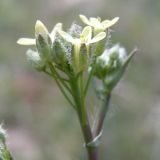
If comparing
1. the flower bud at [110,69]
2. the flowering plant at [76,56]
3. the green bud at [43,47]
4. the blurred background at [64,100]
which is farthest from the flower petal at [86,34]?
the blurred background at [64,100]

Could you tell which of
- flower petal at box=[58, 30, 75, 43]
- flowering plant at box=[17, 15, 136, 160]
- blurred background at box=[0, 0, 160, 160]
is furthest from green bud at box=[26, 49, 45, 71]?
blurred background at box=[0, 0, 160, 160]

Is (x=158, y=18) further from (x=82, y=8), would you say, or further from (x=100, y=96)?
(x=100, y=96)

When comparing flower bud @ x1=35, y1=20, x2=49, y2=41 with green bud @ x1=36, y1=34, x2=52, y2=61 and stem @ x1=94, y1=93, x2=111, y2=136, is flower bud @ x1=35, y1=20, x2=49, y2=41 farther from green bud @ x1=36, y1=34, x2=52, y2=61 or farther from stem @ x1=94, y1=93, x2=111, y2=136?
stem @ x1=94, y1=93, x2=111, y2=136

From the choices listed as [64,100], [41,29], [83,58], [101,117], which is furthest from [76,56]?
[64,100]

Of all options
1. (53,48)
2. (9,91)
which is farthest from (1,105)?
(53,48)

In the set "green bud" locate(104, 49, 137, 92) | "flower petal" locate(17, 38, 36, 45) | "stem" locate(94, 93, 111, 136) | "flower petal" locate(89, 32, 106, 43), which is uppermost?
"flower petal" locate(17, 38, 36, 45)

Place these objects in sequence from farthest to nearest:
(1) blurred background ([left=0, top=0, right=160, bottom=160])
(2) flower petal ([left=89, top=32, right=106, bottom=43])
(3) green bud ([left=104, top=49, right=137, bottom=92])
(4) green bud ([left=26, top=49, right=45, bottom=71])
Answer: (1) blurred background ([left=0, top=0, right=160, bottom=160]), (3) green bud ([left=104, top=49, right=137, bottom=92]), (4) green bud ([left=26, top=49, right=45, bottom=71]), (2) flower petal ([left=89, top=32, right=106, bottom=43])
